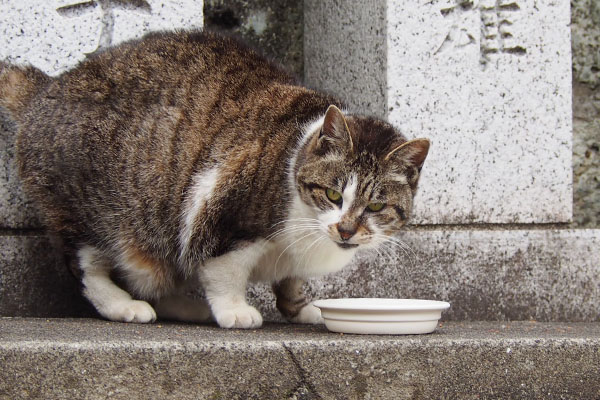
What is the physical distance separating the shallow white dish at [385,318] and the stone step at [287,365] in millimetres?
58

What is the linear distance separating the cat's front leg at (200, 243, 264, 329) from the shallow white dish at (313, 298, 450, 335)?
40 centimetres

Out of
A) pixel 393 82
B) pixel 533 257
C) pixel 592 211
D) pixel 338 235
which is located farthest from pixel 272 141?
pixel 592 211

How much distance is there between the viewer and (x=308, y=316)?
3.16 m

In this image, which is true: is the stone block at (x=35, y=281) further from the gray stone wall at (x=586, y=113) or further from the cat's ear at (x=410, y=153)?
the gray stone wall at (x=586, y=113)

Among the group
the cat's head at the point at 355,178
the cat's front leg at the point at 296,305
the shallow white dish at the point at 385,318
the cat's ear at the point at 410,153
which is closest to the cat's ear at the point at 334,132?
the cat's head at the point at 355,178

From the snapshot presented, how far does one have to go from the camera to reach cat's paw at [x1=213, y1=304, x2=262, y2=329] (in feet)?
8.93

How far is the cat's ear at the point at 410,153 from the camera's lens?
265 centimetres

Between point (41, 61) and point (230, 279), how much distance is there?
1243 millimetres

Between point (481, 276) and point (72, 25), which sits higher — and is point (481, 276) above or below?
below

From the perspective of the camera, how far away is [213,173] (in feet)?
9.21

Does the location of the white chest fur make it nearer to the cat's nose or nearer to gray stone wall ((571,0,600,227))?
the cat's nose

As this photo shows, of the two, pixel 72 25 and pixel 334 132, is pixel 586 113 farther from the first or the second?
pixel 72 25

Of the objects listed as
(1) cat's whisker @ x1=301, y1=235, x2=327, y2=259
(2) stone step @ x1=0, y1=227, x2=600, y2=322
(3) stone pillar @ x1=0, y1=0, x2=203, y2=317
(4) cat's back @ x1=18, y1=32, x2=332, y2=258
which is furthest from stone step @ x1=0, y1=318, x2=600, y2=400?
(2) stone step @ x1=0, y1=227, x2=600, y2=322

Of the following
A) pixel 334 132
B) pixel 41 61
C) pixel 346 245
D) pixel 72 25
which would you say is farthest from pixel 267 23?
pixel 346 245
